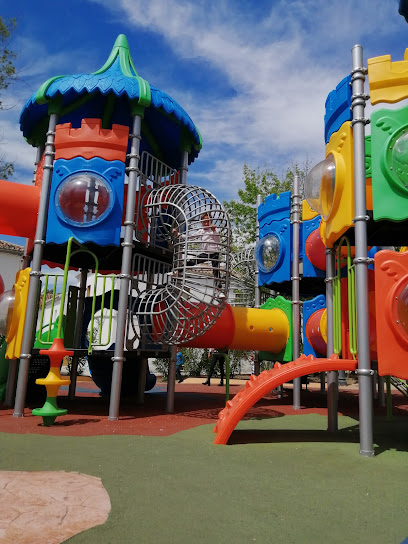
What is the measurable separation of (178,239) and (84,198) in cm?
179

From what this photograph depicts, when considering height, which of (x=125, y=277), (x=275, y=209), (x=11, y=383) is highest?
(x=275, y=209)

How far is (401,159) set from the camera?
5.60 meters

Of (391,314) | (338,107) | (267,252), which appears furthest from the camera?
(267,252)

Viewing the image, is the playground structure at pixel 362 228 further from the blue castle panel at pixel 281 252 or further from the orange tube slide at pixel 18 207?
the orange tube slide at pixel 18 207

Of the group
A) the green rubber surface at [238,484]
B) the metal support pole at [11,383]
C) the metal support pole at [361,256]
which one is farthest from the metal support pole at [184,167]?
the green rubber surface at [238,484]

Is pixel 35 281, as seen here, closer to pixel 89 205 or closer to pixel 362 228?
pixel 89 205

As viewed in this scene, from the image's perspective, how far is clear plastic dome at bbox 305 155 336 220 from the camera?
21.1 feet

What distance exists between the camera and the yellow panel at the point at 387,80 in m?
5.76

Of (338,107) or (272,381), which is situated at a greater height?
(338,107)

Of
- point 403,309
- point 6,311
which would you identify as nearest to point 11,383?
point 6,311

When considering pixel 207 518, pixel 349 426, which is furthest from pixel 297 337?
pixel 207 518

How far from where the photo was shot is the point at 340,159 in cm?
625

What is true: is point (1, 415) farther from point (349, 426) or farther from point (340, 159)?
point (340, 159)

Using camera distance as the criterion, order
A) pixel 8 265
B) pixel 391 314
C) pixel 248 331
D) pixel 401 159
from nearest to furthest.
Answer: pixel 391 314
pixel 401 159
pixel 248 331
pixel 8 265
